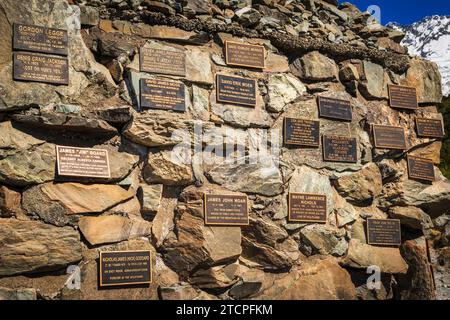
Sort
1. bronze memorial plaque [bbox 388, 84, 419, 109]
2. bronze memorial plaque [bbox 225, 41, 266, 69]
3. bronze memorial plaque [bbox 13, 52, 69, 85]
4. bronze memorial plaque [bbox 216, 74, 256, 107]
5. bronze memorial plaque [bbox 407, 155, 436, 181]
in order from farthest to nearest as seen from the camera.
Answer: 1. bronze memorial plaque [bbox 388, 84, 419, 109]
2. bronze memorial plaque [bbox 407, 155, 436, 181]
3. bronze memorial plaque [bbox 225, 41, 266, 69]
4. bronze memorial plaque [bbox 216, 74, 256, 107]
5. bronze memorial plaque [bbox 13, 52, 69, 85]

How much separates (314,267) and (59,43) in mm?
4063

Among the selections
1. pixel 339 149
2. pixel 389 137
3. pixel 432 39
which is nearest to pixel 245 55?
pixel 339 149

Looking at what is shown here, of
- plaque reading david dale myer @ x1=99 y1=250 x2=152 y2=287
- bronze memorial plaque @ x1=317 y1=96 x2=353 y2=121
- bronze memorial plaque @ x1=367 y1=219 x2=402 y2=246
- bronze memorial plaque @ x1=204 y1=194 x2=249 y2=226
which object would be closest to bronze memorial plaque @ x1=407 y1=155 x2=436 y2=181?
bronze memorial plaque @ x1=367 y1=219 x2=402 y2=246

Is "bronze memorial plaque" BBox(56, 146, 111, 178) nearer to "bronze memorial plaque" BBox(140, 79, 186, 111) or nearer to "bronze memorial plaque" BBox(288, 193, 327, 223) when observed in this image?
"bronze memorial plaque" BBox(140, 79, 186, 111)

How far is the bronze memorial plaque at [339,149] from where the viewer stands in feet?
20.9

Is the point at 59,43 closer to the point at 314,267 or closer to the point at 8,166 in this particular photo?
the point at 8,166

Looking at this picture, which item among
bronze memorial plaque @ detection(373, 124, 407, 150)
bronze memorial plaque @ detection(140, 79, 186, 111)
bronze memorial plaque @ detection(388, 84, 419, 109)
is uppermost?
bronze memorial plaque @ detection(388, 84, 419, 109)

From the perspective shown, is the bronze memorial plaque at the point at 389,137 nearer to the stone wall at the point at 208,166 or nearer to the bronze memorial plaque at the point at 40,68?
the stone wall at the point at 208,166

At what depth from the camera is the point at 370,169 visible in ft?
21.7

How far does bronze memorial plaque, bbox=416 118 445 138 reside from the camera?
712 cm

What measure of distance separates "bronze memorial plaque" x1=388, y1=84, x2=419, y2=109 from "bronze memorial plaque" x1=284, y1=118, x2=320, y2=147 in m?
1.50

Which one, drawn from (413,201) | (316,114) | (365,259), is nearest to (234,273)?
(365,259)

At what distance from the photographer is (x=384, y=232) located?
6500mm

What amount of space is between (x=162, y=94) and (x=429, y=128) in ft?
13.9
